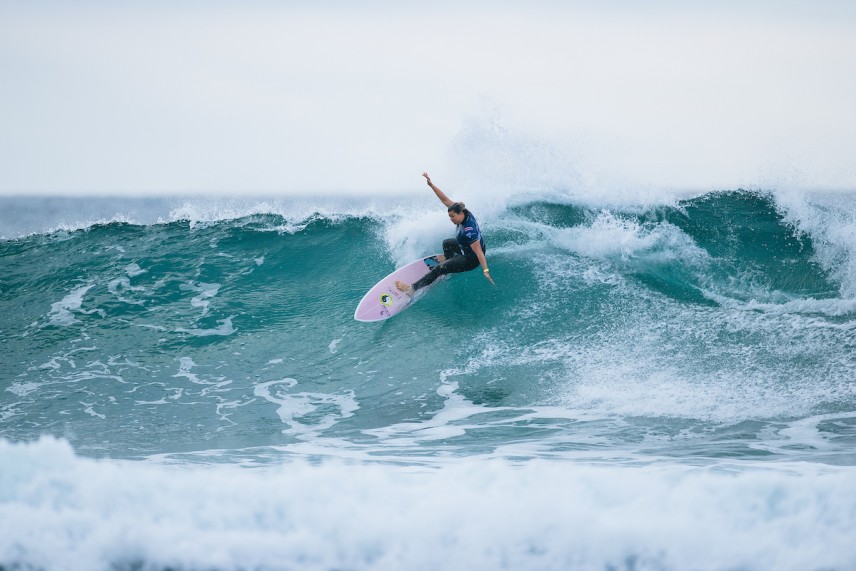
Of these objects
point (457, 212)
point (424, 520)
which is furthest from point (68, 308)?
point (424, 520)

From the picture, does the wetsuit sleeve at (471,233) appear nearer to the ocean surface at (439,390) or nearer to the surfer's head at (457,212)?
the surfer's head at (457,212)

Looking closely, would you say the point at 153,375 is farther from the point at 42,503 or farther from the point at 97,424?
the point at 42,503

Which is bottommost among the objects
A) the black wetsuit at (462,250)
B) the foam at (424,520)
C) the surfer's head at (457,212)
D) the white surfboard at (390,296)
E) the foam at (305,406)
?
the foam at (305,406)

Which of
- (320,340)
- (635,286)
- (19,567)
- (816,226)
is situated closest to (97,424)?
(320,340)

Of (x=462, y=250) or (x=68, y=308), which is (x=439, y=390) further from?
(x=68, y=308)

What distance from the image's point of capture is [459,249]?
8781 millimetres

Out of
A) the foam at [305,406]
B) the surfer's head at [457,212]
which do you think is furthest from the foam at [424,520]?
the surfer's head at [457,212]

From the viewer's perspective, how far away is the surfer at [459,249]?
832 centimetres

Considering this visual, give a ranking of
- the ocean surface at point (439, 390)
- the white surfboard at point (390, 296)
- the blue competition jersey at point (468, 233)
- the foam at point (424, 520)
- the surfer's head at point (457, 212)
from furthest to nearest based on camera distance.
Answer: the white surfboard at point (390, 296)
the blue competition jersey at point (468, 233)
the surfer's head at point (457, 212)
the ocean surface at point (439, 390)
the foam at point (424, 520)

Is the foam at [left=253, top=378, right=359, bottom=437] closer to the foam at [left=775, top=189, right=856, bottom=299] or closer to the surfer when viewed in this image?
the surfer

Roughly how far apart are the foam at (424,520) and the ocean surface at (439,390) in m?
0.01

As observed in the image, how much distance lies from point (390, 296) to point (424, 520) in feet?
18.1

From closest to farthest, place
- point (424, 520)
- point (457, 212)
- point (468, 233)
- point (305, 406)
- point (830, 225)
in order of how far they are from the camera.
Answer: point (424, 520)
point (305, 406)
point (457, 212)
point (468, 233)
point (830, 225)

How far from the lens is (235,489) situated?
4113 mm
